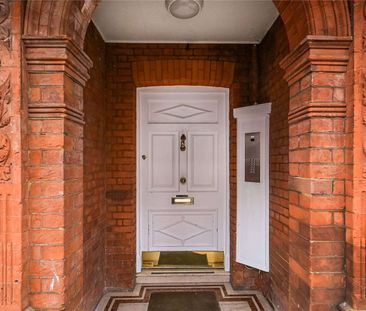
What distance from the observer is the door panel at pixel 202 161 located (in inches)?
144

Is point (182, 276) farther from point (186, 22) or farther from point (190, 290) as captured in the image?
point (186, 22)

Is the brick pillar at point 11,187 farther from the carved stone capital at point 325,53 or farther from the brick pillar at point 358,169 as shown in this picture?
the brick pillar at point 358,169

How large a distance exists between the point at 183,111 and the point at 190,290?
2063mm

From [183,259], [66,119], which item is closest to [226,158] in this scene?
[183,259]

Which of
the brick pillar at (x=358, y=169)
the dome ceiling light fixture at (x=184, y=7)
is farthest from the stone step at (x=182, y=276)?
the dome ceiling light fixture at (x=184, y=7)

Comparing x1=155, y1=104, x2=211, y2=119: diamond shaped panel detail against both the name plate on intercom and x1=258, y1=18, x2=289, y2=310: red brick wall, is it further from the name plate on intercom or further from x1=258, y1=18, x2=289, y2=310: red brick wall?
x1=258, y1=18, x2=289, y2=310: red brick wall

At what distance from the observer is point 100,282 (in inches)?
127

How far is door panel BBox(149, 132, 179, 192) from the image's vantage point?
364cm

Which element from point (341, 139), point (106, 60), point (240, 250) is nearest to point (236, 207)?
point (240, 250)

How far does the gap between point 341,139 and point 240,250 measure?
2.06m

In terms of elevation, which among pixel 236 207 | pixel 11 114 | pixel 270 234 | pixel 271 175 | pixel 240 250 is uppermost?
pixel 11 114

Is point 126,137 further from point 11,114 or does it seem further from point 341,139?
point 341,139

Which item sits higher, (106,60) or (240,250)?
(106,60)

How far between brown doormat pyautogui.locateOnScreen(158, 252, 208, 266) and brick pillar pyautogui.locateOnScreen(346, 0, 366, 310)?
8.44 ft
